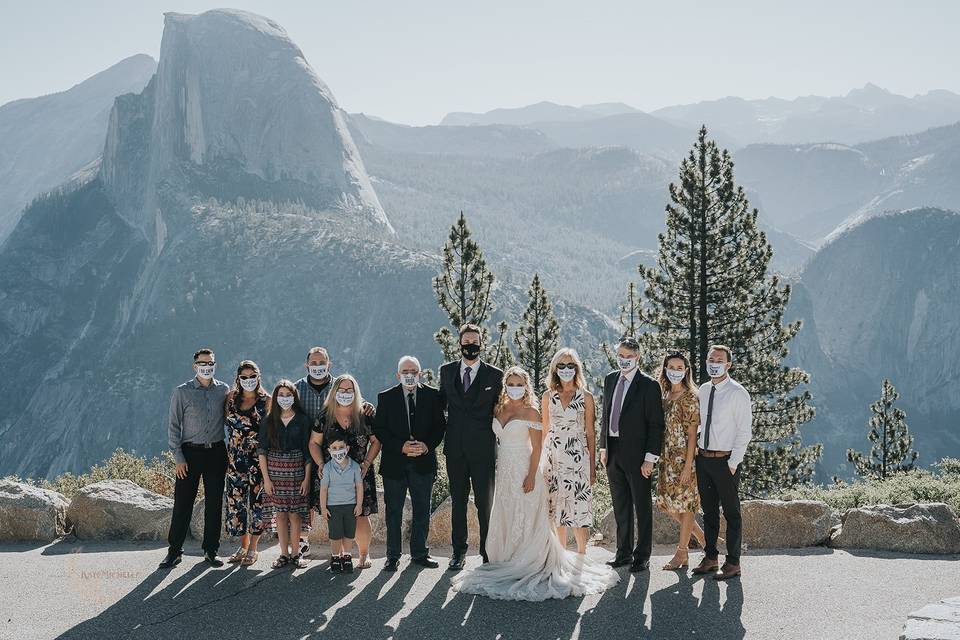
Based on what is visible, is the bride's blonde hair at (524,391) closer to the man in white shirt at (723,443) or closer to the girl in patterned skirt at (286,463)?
the man in white shirt at (723,443)

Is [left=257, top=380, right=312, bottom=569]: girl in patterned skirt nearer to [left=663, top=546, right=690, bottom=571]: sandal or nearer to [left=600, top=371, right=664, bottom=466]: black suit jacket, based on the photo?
[left=600, top=371, right=664, bottom=466]: black suit jacket

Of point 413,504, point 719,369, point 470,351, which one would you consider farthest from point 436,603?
point 719,369

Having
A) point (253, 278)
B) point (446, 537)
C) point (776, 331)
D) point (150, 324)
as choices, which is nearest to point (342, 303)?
point (253, 278)

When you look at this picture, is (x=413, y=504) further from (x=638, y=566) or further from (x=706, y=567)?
(x=706, y=567)

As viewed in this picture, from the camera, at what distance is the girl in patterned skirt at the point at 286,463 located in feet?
28.3

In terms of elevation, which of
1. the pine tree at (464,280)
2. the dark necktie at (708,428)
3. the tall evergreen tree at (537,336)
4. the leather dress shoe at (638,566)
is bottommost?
the leather dress shoe at (638,566)

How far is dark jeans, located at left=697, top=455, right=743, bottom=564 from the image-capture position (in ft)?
26.8

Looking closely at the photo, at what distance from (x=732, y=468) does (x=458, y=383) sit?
2962mm

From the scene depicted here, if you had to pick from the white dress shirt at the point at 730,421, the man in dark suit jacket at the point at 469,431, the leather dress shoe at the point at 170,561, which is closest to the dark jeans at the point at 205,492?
the leather dress shoe at the point at 170,561

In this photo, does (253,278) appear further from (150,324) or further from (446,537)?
(446,537)

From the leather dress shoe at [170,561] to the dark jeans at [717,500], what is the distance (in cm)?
582

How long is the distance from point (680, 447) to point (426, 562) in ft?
9.94

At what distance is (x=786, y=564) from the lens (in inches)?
343

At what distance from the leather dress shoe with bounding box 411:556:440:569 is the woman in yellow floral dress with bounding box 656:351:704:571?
247 centimetres
